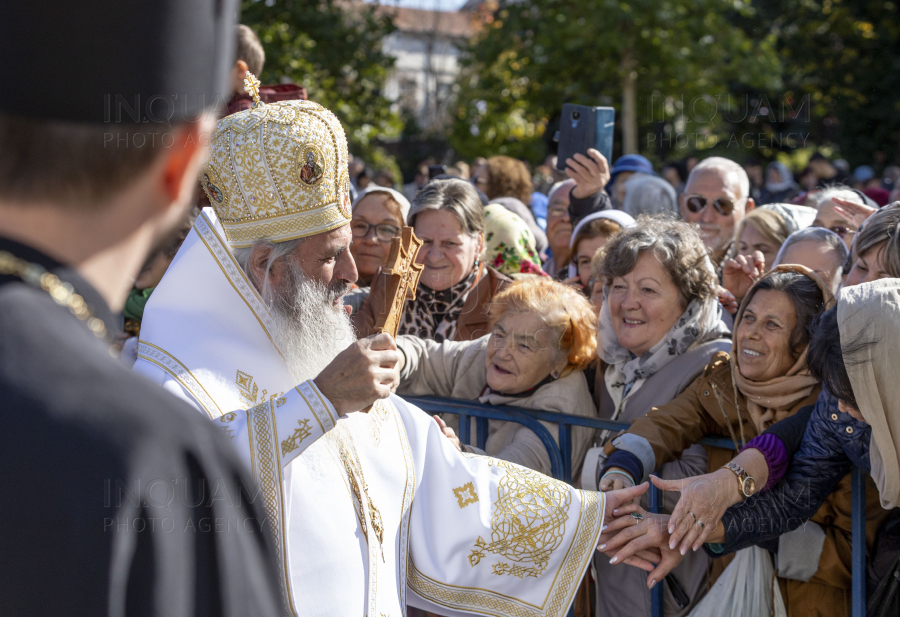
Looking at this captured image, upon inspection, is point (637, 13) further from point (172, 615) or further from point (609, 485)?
point (172, 615)

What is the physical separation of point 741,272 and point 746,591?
170cm

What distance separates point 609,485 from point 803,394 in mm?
755

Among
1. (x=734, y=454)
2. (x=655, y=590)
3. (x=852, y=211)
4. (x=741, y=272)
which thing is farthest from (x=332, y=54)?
(x=655, y=590)

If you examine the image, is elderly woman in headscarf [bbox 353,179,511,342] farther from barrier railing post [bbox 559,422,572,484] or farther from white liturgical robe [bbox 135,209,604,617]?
white liturgical robe [bbox 135,209,604,617]

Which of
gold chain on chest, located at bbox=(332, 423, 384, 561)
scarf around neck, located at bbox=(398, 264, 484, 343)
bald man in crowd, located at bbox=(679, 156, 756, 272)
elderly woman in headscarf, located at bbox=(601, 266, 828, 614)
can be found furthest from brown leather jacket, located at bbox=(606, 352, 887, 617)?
bald man in crowd, located at bbox=(679, 156, 756, 272)

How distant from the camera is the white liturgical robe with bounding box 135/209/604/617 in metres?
2.17

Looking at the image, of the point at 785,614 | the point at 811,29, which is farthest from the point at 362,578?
the point at 811,29

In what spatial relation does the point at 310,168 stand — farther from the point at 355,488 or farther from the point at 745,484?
the point at 745,484

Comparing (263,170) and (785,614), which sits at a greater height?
(263,170)

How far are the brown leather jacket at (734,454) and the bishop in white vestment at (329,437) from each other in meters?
0.38

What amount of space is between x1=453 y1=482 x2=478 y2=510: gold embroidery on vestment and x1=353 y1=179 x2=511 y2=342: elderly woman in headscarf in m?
1.60

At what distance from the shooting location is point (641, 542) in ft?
8.88

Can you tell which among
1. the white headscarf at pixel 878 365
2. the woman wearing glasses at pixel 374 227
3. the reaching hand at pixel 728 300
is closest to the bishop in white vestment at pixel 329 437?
the white headscarf at pixel 878 365

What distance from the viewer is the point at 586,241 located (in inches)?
185
